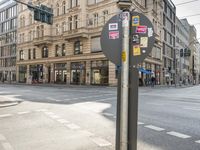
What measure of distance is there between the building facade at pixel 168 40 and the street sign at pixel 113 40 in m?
48.4

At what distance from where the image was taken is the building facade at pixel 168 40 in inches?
2139

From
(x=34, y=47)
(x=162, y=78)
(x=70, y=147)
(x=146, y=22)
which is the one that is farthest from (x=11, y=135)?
(x=162, y=78)

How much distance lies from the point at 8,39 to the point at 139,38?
65.3m

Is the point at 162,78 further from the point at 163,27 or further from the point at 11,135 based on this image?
the point at 11,135

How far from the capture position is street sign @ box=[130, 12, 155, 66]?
3.37 m

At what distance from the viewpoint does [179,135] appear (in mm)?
6348

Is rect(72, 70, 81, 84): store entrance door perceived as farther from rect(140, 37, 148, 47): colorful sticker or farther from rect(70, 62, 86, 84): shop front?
rect(140, 37, 148, 47): colorful sticker

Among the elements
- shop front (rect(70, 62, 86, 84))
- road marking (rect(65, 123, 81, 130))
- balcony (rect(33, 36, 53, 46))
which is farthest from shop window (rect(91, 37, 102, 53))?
road marking (rect(65, 123, 81, 130))

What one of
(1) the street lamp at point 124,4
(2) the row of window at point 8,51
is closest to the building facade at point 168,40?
(2) the row of window at point 8,51

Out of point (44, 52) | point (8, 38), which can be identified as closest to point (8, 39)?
point (8, 38)

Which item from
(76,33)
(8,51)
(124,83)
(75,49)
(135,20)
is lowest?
(124,83)

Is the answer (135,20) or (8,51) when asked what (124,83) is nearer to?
(135,20)

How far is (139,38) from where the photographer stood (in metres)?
3.38

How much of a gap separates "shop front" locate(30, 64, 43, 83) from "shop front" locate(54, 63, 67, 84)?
4.59 metres
